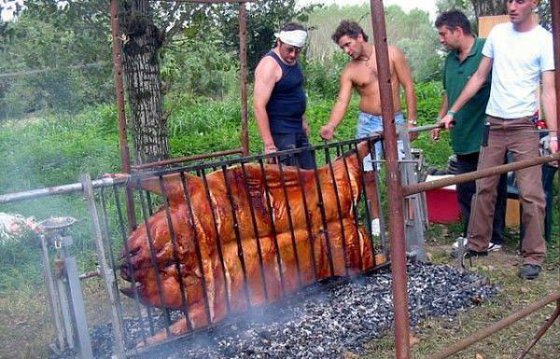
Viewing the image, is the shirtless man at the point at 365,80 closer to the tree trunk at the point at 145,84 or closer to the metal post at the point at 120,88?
the tree trunk at the point at 145,84

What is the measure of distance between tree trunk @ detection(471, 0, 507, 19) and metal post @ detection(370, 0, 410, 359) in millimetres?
8399

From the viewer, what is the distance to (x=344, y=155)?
4453mm

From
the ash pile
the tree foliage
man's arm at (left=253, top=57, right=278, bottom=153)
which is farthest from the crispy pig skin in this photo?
the tree foliage

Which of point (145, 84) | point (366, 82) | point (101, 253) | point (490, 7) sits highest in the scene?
point (490, 7)

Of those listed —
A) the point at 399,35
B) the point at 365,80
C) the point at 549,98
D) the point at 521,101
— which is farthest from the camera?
the point at 399,35

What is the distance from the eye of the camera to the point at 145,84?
6.10 meters

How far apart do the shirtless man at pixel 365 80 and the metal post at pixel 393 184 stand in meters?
3.33

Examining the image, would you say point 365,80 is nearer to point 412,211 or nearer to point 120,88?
point 412,211

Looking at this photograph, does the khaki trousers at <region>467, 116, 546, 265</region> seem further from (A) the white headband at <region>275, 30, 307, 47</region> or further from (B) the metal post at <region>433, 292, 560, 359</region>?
(B) the metal post at <region>433, 292, 560, 359</region>

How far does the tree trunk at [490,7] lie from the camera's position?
31.7 ft

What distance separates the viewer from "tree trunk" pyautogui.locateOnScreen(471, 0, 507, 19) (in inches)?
381

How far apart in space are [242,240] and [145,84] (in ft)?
9.06

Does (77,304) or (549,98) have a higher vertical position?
(549,98)

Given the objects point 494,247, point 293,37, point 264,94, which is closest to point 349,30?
point 293,37
